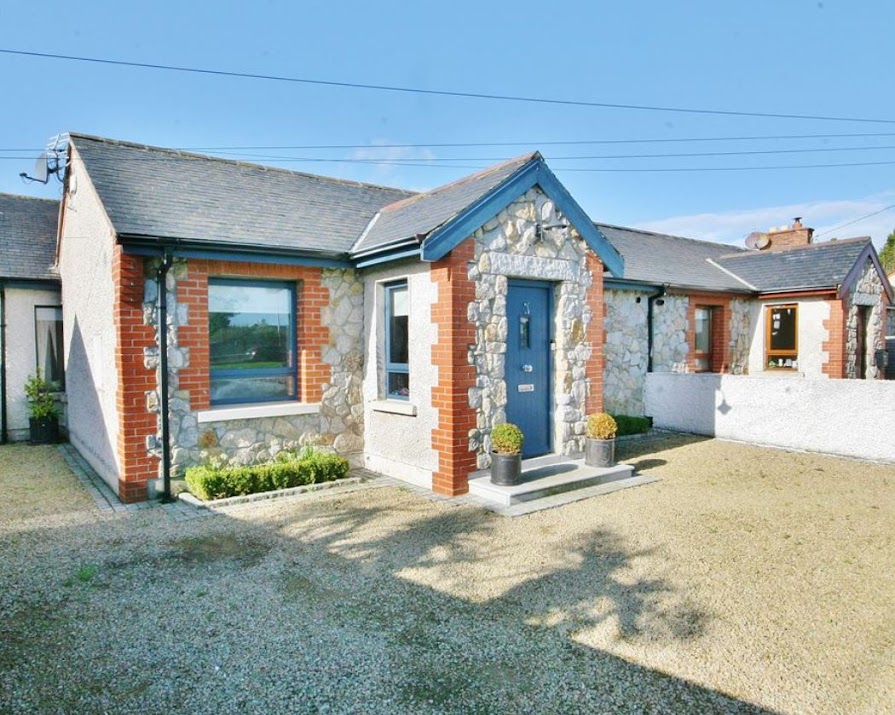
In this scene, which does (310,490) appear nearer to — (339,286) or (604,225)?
(339,286)

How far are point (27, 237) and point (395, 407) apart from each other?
1028 centimetres

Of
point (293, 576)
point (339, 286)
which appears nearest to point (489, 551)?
point (293, 576)

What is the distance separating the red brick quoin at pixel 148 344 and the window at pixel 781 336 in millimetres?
12344

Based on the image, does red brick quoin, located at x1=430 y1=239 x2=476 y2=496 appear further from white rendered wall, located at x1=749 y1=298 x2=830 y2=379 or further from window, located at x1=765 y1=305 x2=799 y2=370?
window, located at x1=765 y1=305 x2=799 y2=370

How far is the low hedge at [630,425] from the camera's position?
11.6 m

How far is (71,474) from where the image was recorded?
8594 mm

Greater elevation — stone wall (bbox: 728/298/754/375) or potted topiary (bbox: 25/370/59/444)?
stone wall (bbox: 728/298/754/375)

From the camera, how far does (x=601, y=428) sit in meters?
8.07

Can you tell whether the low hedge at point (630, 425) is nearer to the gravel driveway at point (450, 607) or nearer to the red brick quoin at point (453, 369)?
the gravel driveway at point (450, 607)

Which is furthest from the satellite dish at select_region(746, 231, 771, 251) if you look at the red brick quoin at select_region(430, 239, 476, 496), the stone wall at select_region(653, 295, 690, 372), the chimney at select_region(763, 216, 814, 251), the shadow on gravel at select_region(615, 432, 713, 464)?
the red brick quoin at select_region(430, 239, 476, 496)

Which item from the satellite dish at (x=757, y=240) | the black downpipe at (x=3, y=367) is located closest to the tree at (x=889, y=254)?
the satellite dish at (x=757, y=240)

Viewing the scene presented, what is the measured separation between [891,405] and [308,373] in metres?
8.77

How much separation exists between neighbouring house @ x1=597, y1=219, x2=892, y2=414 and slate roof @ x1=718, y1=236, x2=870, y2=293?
3 cm

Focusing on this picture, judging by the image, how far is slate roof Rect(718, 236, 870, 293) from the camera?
46.4 feet
